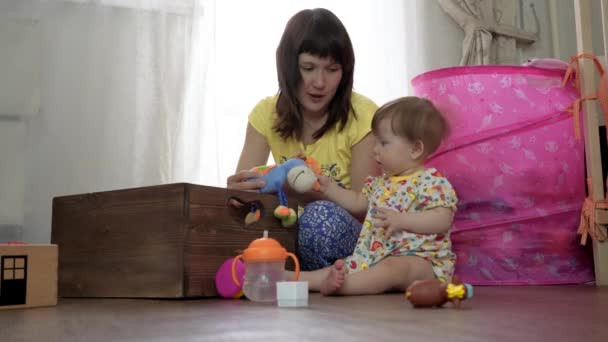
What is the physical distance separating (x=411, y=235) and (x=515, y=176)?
38 cm

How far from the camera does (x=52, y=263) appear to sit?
1.11 metres

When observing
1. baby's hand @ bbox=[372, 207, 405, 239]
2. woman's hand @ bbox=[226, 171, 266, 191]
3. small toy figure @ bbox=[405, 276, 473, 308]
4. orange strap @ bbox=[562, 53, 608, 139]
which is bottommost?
small toy figure @ bbox=[405, 276, 473, 308]

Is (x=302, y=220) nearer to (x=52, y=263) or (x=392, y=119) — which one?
(x=392, y=119)

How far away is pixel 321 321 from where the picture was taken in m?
0.75

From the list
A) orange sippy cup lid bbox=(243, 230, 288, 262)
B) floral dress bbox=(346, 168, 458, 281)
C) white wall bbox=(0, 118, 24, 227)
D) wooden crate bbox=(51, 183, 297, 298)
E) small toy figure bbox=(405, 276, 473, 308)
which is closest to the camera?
small toy figure bbox=(405, 276, 473, 308)

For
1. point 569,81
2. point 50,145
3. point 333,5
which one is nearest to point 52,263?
point 50,145

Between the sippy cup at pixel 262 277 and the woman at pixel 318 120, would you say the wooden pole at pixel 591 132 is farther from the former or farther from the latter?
the sippy cup at pixel 262 277

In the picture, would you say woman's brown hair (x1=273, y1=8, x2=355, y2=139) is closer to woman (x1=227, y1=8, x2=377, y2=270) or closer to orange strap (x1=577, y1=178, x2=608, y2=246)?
woman (x1=227, y1=8, x2=377, y2=270)

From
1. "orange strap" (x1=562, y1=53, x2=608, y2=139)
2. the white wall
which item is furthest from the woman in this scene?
the white wall

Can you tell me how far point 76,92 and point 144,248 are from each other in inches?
30.6

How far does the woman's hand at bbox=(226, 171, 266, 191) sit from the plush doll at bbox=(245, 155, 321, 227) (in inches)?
0.4

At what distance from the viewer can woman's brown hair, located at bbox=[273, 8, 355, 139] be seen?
1.48 m

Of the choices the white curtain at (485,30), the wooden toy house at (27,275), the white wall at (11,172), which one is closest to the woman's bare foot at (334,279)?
the wooden toy house at (27,275)

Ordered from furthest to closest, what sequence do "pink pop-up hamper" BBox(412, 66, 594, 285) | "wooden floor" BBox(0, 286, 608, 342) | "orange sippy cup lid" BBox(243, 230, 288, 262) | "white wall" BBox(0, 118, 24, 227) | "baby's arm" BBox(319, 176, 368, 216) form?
"white wall" BBox(0, 118, 24, 227), "pink pop-up hamper" BBox(412, 66, 594, 285), "baby's arm" BBox(319, 176, 368, 216), "orange sippy cup lid" BBox(243, 230, 288, 262), "wooden floor" BBox(0, 286, 608, 342)
